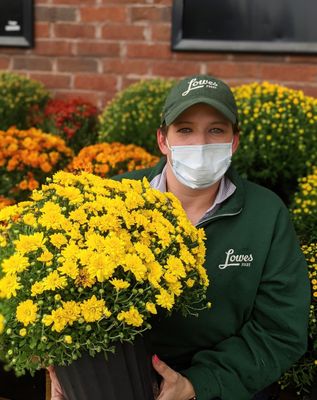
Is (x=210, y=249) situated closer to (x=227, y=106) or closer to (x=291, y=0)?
(x=227, y=106)

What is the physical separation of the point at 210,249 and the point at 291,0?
264 cm

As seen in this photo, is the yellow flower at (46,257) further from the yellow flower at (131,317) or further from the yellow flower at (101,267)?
the yellow flower at (131,317)

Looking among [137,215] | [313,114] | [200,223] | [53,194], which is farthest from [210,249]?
[313,114]

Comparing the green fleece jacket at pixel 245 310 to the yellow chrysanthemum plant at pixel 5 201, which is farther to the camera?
the yellow chrysanthemum plant at pixel 5 201

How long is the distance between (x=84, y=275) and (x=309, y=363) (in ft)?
4.07

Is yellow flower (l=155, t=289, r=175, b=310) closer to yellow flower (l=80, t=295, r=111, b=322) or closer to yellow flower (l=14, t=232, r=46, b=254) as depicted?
yellow flower (l=80, t=295, r=111, b=322)

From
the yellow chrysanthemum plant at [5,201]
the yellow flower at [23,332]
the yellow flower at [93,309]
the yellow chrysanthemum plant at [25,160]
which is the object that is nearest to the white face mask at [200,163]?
the yellow flower at [93,309]

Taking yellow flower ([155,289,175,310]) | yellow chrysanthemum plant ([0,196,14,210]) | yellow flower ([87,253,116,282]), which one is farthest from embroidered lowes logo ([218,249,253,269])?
yellow chrysanthemum plant ([0,196,14,210])

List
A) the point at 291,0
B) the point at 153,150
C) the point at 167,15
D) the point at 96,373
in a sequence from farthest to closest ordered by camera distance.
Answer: the point at 167,15 < the point at 291,0 < the point at 153,150 < the point at 96,373

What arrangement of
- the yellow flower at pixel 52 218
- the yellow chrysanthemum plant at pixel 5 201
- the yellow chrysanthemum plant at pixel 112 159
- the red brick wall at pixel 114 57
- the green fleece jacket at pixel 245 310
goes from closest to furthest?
the yellow flower at pixel 52 218, the green fleece jacket at pixel 245 310, the yellow chrysanthemum plant at pixel 5 201, the yellow chrysanthemum plant at pixel 112 159, the red brick wall at pixel 114 57

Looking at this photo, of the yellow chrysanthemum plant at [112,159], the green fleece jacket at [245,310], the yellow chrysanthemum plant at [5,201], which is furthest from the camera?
the yellow chrysanthemum plant at [112,159]

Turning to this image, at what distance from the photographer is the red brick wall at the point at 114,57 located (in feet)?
13.6

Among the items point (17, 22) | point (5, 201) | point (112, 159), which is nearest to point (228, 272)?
point (112, 159)

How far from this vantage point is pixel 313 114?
11.0 feet
